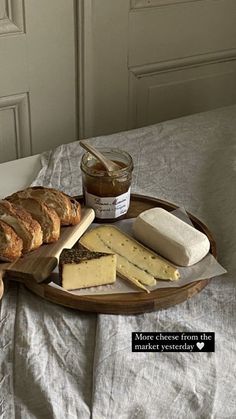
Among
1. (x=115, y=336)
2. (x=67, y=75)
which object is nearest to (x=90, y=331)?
(x=115, y=336)

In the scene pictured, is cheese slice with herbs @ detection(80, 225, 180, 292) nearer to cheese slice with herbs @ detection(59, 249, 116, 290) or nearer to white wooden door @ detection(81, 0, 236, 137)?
cheese slice with herbs @ detection(59, 249, 116, 290)

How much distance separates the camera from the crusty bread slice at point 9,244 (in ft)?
2.83

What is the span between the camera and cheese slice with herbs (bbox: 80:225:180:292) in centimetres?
87

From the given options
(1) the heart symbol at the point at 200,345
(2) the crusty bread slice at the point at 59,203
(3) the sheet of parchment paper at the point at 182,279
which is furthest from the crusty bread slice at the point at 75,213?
(1) the heart symbol at the point at 200,345

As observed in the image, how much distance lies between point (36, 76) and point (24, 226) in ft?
1.88

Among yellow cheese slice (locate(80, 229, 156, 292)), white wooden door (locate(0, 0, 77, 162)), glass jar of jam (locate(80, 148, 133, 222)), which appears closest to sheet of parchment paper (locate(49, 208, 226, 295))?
yellow cheese slice (locate(80, 229, 156, 292))

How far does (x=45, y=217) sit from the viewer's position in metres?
0.90

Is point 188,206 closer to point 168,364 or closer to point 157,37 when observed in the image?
point 168,364

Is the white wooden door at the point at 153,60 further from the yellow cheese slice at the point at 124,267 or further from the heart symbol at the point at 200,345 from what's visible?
the heart symbol at the point at 200,345

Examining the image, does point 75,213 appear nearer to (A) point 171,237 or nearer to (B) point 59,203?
(B) point 59,203

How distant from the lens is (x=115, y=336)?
80 cm

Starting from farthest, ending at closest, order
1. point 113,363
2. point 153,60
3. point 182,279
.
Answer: point 153,60 → point 182,279 → point 113,363

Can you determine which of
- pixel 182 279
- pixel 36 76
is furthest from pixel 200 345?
pixel 36 76

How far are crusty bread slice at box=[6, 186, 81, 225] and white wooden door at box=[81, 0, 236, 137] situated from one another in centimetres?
53
